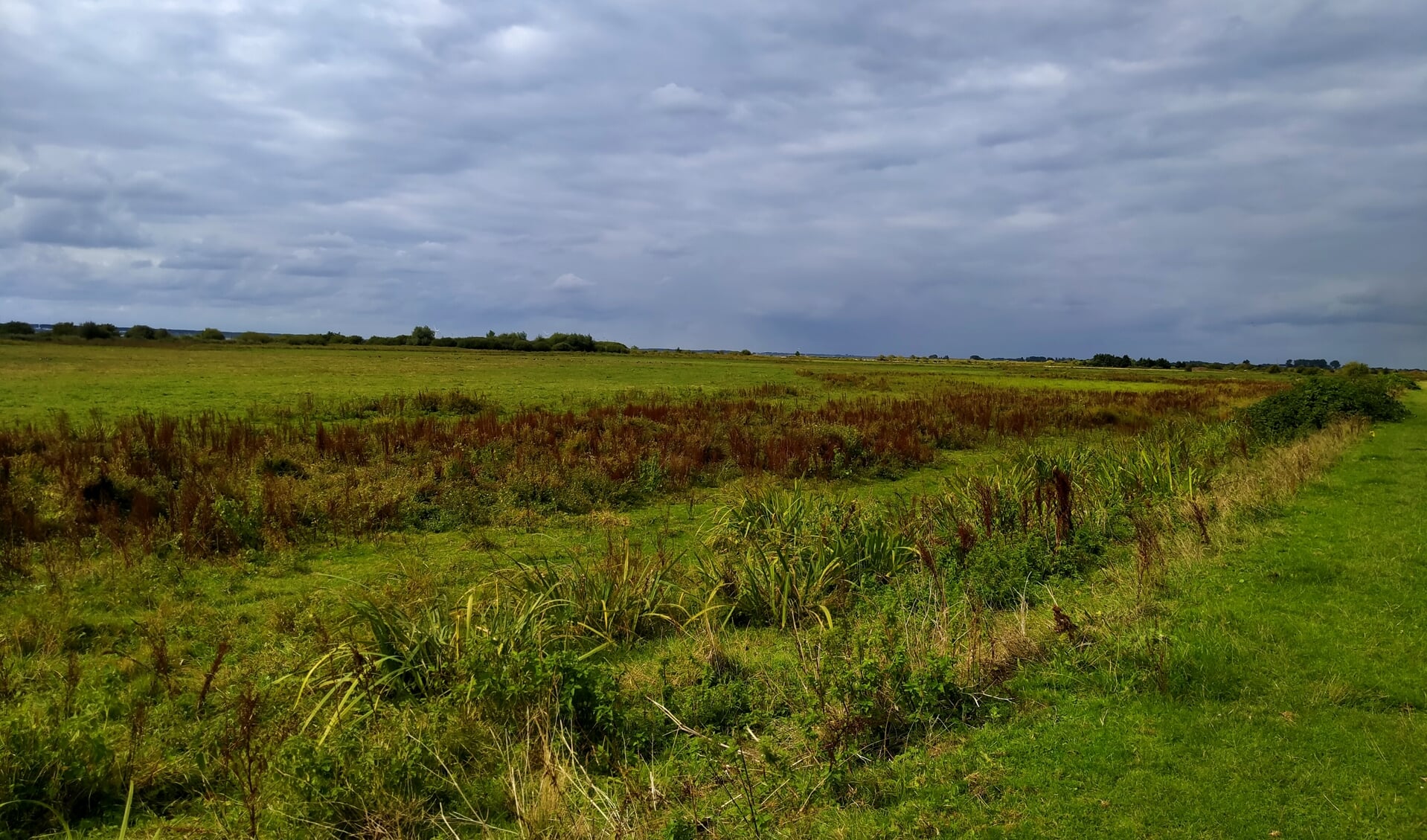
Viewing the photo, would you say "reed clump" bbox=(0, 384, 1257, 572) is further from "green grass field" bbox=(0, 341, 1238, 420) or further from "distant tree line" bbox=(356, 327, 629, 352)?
"distant tree line" bbox=(356, 327, 629, 352)

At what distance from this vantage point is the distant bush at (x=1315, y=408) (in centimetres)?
2200

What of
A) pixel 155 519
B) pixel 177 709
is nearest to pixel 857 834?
pixel 177 709

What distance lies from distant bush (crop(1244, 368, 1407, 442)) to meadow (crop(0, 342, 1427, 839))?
6.16m

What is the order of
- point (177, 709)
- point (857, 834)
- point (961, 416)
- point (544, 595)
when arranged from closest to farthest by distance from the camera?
1. point (857, 834)
2. point (177, 709)
3. point (544, 595)
4. point (961, 416)

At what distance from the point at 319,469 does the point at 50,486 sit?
12.5 ft

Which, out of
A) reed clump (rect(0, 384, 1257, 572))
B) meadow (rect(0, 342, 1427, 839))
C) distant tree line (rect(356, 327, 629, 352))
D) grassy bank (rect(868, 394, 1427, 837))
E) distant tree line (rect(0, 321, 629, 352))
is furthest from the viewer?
distant tree line (rect(356, 327, 629, 352))

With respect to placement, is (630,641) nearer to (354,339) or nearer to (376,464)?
(376,464)

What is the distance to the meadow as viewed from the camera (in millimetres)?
4094

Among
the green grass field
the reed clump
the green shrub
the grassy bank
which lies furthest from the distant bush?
the green grass field

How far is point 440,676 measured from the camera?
Answer: 559 centimetres

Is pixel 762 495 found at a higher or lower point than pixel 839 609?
higher

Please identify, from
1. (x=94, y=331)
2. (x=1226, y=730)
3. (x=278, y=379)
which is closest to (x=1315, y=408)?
(x=1226, y=730)

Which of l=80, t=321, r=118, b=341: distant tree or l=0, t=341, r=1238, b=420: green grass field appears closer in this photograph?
l=0, t=341, r=1238, b=420: green grass field

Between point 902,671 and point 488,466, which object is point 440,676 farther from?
point 488,466
